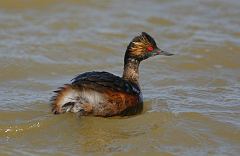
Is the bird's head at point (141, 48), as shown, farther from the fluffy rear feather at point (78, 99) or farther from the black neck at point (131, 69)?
the fluffy rear feather at point (78, 99)

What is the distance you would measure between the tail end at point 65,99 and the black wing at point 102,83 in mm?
97

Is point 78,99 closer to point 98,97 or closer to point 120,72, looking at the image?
point 98,97

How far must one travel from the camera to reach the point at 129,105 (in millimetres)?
8008

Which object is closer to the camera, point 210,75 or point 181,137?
point 181,137

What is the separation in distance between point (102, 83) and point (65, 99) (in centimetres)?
44

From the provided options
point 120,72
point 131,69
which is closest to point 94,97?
point 131,69

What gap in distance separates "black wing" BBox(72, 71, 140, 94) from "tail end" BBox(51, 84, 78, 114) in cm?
10

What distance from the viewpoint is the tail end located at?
25.0 ft

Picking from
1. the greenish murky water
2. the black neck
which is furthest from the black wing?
the black neck

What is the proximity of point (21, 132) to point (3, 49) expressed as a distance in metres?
3.79

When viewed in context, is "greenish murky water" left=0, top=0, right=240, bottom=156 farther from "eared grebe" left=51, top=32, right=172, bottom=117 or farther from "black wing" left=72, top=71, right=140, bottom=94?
"black wing" left=72, top=71, right=140, bottom=94

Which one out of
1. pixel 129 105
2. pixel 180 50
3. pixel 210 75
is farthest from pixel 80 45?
pixel 129 105

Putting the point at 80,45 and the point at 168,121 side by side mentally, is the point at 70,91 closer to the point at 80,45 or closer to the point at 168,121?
the point at 168,121

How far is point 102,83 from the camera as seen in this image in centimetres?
777
